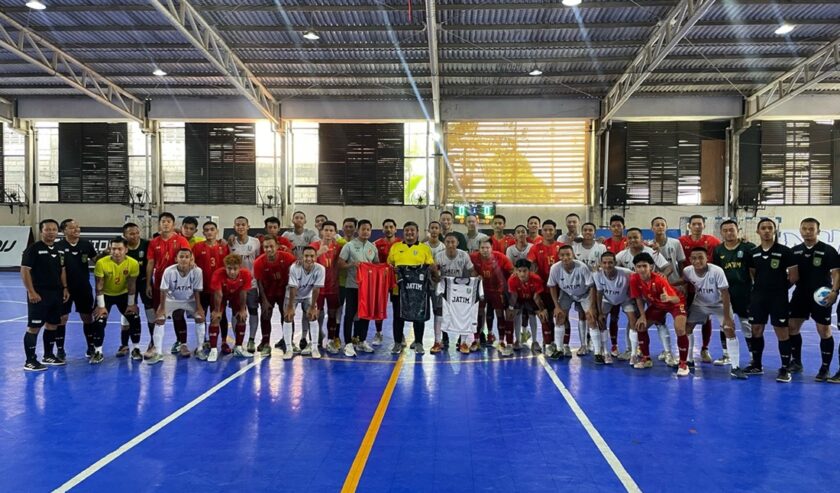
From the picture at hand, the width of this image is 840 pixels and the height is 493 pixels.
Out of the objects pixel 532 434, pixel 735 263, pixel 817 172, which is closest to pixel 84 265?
pixel 532 434

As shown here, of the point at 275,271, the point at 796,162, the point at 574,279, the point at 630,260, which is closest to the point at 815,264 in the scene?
the point at 630,260

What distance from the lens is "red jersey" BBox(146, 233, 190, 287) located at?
7.63 metres

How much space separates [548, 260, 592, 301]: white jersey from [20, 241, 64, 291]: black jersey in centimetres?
641

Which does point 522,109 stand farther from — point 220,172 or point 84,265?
point 84,265

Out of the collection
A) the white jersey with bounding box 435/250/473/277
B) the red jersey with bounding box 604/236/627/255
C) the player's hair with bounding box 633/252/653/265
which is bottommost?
the white jersey with bounding box 435/250/473/277

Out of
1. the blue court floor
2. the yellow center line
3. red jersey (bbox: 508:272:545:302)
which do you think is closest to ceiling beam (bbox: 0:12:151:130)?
the blue court floor

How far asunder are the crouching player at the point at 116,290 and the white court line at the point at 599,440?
5492 mm

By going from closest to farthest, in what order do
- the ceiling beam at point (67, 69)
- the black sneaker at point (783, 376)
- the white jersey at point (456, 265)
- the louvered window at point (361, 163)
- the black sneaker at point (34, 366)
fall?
the black sneaker at point (783, 376) < the black sneaker at point (34, 366) < the white jersey at point (456, 265) < the ceiling beam at point (67, 69) < the louvered window at point (361, 163)

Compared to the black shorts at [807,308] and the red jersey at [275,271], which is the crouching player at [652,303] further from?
the red jersey at [275,271]

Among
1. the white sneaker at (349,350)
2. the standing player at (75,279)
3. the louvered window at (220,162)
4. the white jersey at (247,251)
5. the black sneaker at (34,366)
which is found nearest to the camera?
the black sneaker at (34,366)

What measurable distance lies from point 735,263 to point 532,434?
423cm

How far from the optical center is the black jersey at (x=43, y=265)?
266 inches

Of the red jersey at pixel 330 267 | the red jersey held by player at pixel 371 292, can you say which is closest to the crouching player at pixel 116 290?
the red jersey at pixel 330 267

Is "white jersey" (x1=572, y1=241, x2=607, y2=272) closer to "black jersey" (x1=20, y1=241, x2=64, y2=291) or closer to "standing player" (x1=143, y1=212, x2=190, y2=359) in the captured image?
"standing player" (x1=143, y1=212, x2=190, y2=359)
